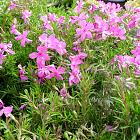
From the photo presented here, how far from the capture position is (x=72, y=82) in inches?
67.3

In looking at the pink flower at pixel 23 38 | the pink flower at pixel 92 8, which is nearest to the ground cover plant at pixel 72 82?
the pink flower at pixel 23 38

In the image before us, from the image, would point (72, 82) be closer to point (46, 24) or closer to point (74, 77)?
point (74, 77)

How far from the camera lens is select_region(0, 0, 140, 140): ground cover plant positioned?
149 cm

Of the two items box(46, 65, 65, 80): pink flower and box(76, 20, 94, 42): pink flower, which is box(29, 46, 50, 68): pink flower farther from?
box(76, 20, 94, 42): pink flower

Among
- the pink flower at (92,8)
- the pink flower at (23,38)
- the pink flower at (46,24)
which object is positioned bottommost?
the pink flower at (23,38)

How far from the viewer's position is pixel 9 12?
2.57 m

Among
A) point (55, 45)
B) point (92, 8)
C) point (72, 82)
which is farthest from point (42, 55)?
point (92, 8)

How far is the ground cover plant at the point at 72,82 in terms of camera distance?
→ 149 centimetres

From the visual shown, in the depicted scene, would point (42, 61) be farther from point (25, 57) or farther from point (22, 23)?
point (22, 23)

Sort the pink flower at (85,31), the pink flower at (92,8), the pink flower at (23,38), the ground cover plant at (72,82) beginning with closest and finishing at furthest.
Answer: the ground cover plant at (72,82) → the pink flower at (85,31) → the pink flower at (23,38) → the pink flower at (92,8)

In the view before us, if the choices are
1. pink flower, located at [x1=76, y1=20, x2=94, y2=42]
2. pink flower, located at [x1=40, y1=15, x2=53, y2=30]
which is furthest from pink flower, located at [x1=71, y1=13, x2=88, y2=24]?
pink flower, located at [x1=76, y1=20, x2=94, y2=42]

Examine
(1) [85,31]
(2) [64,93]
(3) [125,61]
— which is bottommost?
(2) [64,93]

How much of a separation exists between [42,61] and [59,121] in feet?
0.96

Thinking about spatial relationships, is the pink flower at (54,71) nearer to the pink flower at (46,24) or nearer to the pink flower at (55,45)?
the pink flower at (55,45)
